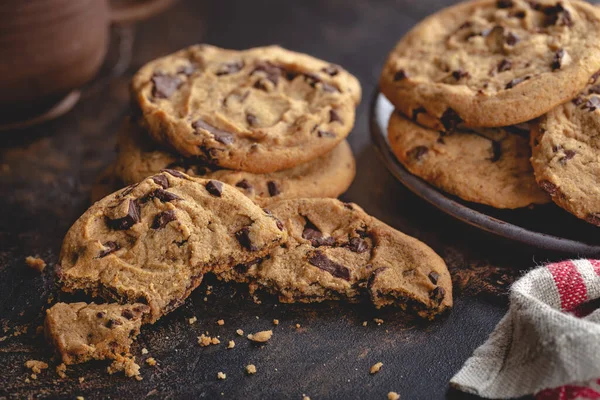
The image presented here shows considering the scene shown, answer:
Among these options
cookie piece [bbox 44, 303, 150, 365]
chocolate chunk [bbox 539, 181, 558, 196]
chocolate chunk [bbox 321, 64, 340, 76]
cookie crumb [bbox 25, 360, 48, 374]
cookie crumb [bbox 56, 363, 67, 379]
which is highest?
chocolate chunk [bbox 539, 181, 558, 196]

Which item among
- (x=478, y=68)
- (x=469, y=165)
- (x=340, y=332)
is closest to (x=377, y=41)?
(x=478, y=68)

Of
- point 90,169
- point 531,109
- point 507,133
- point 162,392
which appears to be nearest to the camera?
point 162,392

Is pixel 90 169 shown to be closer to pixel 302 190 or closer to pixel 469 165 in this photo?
pixel 302 190

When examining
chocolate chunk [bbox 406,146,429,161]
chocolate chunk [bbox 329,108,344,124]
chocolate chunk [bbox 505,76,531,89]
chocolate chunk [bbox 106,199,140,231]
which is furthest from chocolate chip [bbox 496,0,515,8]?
chocolate chunk [bbox 106,199,140,231]

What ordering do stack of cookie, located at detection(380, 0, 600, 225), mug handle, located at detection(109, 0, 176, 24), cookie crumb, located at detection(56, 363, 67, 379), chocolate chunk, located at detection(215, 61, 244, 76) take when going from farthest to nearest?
mug handle, located at detection(109, 0, 176, 24), chocolate chunk, located at detection(215, 61, 244, 76), stack of cookie, located at detection(380, 0, 600, 225), cookie crumb, located at detection(56, 363, 67, 379)

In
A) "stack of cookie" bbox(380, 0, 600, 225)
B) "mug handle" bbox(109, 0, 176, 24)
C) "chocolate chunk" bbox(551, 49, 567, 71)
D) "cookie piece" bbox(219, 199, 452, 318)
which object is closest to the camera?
"cookie piece" bbox(219, 199, 452, 318)

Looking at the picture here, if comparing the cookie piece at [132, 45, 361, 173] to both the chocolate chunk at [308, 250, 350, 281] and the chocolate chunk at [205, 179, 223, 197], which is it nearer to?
the chocolate chunk at [205, 179, 223, 197]

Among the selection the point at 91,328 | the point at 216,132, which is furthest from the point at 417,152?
the point at 91,328
